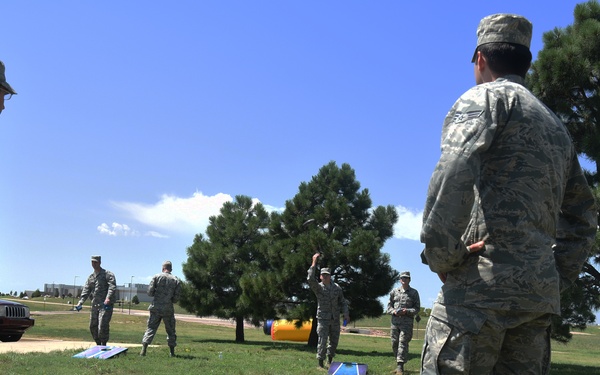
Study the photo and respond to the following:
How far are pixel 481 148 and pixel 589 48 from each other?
15573 mm

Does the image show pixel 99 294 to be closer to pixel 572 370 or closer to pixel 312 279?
pixel 312 279

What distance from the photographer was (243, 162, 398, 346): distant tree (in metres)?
25.1

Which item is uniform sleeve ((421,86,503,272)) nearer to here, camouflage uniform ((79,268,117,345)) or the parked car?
camouflage uniform ((79,268,117,345))

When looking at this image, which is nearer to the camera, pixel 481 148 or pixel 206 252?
pixel 481 148

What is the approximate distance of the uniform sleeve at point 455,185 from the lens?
2865mm

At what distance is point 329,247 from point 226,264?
283 inches

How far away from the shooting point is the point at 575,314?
16.6 m

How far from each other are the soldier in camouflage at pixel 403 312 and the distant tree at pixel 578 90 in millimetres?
3489

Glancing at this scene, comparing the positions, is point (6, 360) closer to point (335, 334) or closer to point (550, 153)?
point (335, 334)

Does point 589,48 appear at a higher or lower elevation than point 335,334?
higher

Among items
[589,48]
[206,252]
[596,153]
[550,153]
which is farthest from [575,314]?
[206,252]

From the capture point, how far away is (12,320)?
65.3ft

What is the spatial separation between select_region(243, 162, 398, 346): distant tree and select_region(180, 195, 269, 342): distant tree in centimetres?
252

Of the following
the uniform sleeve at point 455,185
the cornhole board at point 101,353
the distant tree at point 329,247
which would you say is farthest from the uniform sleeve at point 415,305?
the uniform sleeve at point 455,185
